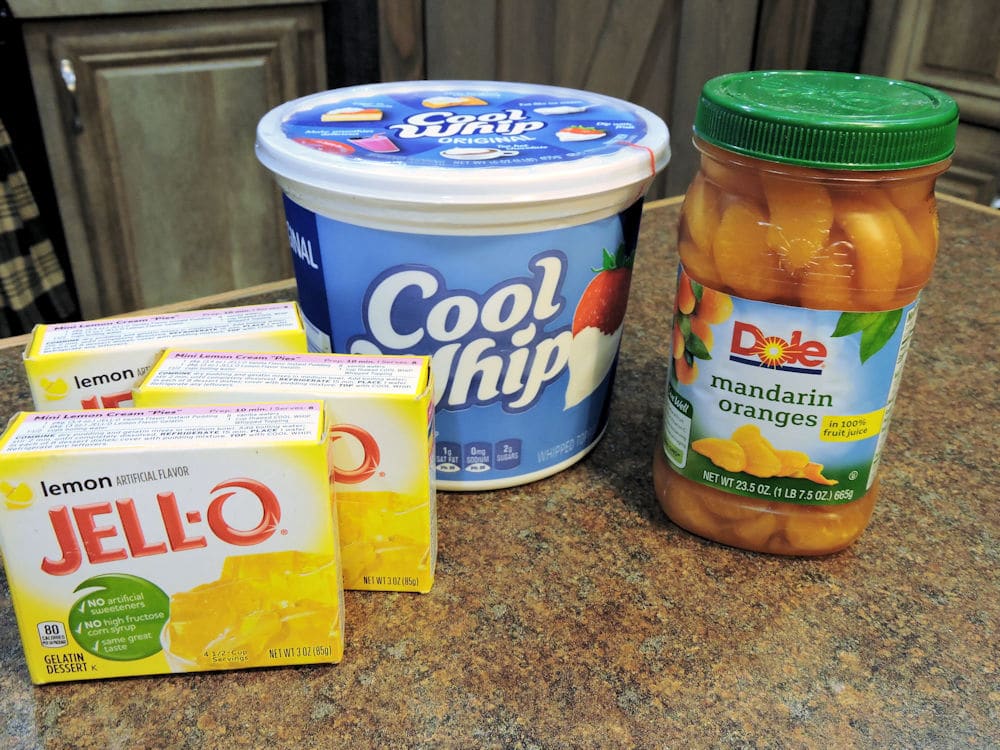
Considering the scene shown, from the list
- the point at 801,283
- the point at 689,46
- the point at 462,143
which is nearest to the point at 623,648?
the point at 801,283

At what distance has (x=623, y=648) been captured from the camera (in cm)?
52

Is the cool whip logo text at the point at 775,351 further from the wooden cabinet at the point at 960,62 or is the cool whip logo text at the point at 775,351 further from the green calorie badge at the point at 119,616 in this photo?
the wooden cabinet at the point at 960,62

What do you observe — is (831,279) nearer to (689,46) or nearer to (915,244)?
(915,244)

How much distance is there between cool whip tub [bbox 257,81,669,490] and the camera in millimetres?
556

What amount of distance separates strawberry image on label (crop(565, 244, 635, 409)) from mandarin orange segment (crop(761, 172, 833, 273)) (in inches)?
5.1

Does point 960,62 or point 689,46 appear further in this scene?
point 689,46

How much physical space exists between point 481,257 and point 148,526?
26 cm

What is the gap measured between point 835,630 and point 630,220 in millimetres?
307

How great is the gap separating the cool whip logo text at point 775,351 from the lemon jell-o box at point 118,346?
0.90 ft

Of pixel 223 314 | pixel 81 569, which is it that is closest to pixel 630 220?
pixel 223 314

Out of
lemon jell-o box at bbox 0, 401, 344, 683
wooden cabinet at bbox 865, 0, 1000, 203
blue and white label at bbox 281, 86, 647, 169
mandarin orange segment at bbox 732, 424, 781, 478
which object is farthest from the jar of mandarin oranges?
wooden cabinet at bbox 865, 0, 1000, 203

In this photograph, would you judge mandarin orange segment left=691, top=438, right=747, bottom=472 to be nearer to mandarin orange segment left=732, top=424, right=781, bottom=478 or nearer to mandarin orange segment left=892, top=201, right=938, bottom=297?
mandarin orange segment left=732, top=424, right=781, bottom=478

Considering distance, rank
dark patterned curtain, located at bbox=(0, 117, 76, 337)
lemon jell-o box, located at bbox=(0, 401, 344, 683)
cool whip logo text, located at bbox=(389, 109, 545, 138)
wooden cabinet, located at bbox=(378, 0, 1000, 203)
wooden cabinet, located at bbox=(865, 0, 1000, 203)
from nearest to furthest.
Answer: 1. lemon jell-o box, located at bbox=(0, 401, 344, 683)
2. cool whip logo text, located at bbox=(389, 109, 545, 138)
3. dark patterned curtain, located at bbox=(0, 117, 76, 337)
4. wooden cabinet, located at bbox=(378, 0, 1000, 203)
5. wooden cabinet, located at bbox=(865, 0, 1000, 203)

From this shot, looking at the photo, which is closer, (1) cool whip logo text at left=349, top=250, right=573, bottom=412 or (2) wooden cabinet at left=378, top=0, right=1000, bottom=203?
(1) cool whip logo text at left=349, top=250, right=573, bottom=412
